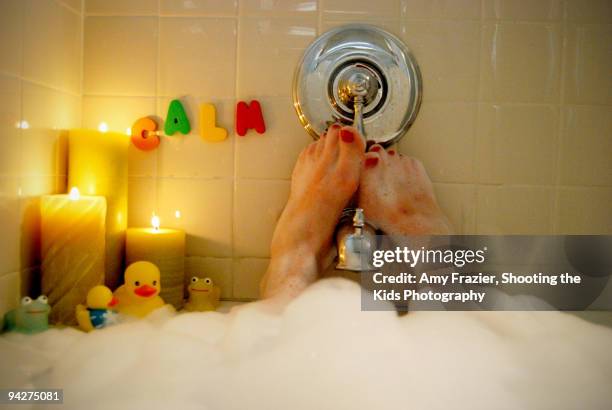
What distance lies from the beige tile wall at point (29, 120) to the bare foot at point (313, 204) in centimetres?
42

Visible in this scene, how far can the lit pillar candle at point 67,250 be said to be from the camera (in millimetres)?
870

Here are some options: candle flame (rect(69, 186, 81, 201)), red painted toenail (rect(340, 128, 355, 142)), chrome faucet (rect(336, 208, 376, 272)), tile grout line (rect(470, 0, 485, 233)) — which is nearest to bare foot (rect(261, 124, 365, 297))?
red painted toenail (rect(340, 128, 355, 142))

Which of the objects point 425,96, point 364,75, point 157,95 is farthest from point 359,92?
point 157,95

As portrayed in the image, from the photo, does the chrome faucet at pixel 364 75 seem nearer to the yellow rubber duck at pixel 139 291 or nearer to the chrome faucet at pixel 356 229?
the chrome faucet at pixel 356 229

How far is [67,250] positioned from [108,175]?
16 cm

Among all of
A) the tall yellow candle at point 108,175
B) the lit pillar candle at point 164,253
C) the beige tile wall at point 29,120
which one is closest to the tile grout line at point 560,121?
the lit pillar candle at point 164,253

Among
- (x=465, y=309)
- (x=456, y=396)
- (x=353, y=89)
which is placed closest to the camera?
(x=456, y=396)

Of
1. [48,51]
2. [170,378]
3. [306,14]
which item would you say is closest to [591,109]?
[306,14]

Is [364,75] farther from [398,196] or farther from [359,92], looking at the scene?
[398,196]

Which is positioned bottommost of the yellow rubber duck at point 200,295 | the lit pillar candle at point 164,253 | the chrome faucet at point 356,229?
the yellow rubber duck at point 200,295

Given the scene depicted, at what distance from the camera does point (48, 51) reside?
922mm

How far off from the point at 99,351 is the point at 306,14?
71cm

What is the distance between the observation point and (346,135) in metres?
0.98

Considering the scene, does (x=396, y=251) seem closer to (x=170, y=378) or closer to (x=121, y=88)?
(x=170, y=378)
